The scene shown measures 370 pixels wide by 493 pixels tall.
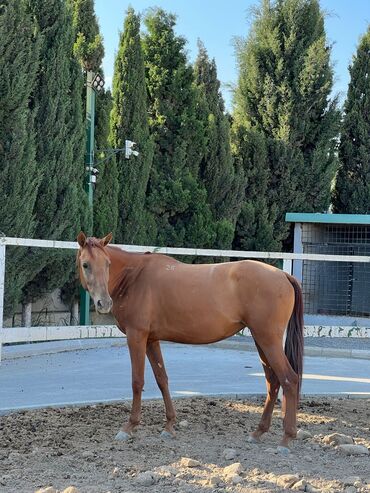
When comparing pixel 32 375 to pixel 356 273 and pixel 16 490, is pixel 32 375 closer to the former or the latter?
pixel 16 490

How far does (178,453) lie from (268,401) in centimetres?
107

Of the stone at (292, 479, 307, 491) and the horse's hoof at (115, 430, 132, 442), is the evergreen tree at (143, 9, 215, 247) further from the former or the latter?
the stone at (292, 479, 307, 491)

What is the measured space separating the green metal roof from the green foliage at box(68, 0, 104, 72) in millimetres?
7486

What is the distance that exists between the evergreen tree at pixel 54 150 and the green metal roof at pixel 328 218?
324 inches

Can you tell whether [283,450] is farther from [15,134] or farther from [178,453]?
[15,134]

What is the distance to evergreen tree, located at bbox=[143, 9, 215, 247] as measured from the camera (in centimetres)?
1634

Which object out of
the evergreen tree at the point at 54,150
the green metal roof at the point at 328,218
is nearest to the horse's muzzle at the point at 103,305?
the evergreen tree at the point at 54,150

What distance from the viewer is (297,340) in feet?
17.7

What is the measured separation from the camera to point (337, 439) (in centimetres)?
507

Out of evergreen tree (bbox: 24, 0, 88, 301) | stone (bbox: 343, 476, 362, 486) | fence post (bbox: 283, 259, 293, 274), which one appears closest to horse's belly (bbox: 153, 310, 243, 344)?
stone (bbox: 343, 476, 362, 486)

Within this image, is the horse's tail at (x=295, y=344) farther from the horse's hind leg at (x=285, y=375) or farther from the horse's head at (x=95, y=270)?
the horse's head at (x=95, y=270)

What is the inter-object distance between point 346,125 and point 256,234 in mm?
5721

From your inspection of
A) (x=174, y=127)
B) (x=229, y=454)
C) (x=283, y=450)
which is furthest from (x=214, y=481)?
(x=174, y=127)

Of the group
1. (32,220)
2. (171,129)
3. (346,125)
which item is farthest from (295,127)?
(32,220)
